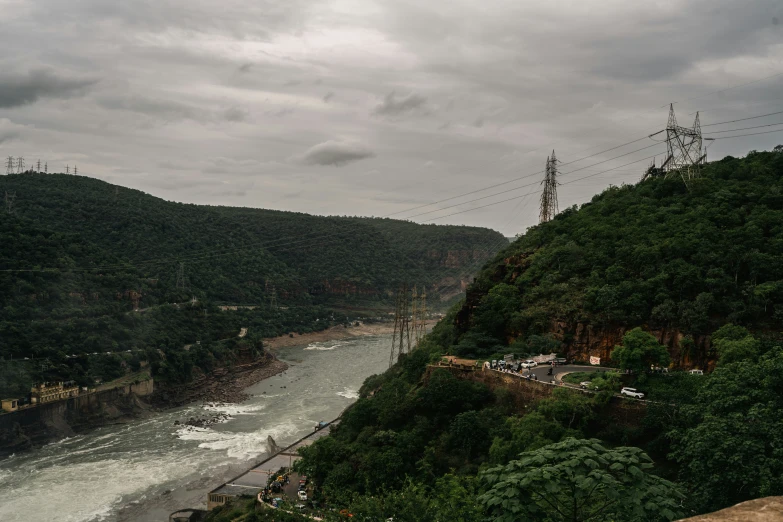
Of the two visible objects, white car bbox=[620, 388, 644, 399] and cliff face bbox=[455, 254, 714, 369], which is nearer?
white car bbox=[620, 388, 644, 399]

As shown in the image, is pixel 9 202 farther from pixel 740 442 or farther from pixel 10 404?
pixel 740 442

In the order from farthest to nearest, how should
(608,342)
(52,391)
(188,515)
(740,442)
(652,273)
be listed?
(52,391) → (188,515) → (652,273) → (608,342) → (740,442)

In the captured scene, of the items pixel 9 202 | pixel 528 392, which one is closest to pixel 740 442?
pixel 528 392

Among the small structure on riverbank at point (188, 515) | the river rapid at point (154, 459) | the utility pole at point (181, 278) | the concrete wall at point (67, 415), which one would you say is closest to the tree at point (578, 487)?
the small structure on riverbank at point (188, 515)

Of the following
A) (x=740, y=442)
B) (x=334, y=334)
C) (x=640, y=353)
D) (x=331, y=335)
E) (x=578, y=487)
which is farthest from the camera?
(x=334, y=334)

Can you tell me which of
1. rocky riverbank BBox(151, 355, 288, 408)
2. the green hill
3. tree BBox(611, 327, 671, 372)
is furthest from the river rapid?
tree BBox(611, 327, 671, 372)

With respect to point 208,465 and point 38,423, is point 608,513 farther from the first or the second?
point 38,423

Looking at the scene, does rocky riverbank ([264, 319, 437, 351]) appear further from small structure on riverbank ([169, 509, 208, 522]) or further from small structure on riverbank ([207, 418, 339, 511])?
small structure on riverbank ([169, 509, 208, 522])
